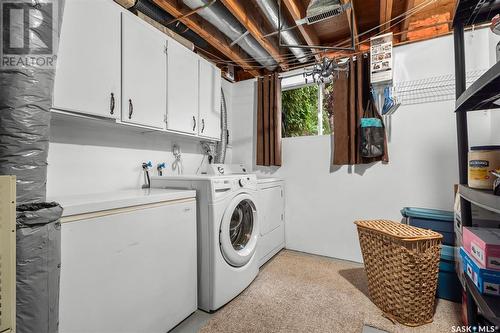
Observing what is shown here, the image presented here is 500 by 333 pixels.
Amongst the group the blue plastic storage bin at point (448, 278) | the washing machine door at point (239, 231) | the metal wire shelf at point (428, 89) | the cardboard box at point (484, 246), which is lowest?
the blue plastic storage bin at point (448, 278)

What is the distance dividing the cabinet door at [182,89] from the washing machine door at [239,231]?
0.91 m

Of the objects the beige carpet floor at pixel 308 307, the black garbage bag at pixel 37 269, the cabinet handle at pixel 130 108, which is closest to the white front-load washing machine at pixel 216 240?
the beige carpet floor at pixel 308 307

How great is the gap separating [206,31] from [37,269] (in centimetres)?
221

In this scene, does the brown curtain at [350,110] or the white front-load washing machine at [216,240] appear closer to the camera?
the white front-load washing machine at [216,240]

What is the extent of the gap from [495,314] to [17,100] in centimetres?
185

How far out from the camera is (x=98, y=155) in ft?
5.82

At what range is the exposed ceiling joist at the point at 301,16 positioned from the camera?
183 centimetres

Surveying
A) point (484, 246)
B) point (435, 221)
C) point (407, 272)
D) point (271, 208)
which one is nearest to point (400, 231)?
point (407, 272)

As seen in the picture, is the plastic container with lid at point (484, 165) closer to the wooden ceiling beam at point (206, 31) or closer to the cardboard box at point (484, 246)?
the cardboard box at point (484, 246)

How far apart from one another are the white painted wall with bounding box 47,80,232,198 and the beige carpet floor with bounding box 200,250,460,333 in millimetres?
1353

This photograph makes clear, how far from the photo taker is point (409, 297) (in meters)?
1.44

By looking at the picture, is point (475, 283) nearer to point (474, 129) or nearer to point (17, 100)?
point (474, 129)

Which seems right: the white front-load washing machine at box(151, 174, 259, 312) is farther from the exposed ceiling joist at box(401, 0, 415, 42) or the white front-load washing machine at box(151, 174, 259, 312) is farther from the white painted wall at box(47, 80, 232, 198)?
the exposed ceiling joist at box(401, 0, 415, 42)

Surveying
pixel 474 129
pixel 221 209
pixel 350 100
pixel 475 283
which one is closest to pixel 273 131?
pixel 350 100
